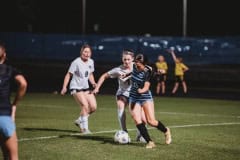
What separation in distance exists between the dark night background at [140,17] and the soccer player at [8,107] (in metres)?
87.9

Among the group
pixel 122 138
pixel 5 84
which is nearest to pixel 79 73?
pixel 122 138

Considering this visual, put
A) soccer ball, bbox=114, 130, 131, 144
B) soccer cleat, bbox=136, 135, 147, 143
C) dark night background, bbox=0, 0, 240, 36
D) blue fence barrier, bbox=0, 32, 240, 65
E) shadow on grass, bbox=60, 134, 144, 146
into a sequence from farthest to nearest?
dark night background, bbox=0, 0, 240, 36 < blue fence barrier, bbox=0, 32, 240, 65 < soccer cleat, bbox=136, 135, 147, 143 < shadow on grass, bbox=60, 134, 144, 146 < soccer ball, bbox=114, 130, 131, 144

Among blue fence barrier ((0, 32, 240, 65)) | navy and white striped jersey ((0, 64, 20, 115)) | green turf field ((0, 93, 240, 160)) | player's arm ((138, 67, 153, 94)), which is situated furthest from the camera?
blue fence barrier ((0, 32, 240, 65))

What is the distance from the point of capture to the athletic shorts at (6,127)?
9.02 m

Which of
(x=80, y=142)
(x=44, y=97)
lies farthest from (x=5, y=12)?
(x=80, y=142)

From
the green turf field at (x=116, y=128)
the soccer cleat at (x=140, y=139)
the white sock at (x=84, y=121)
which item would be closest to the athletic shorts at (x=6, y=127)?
the green turf field at (x=116, y=128)

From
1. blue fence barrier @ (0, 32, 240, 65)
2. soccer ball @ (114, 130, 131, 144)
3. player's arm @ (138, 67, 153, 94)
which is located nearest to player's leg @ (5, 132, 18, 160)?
player's arm @ (138, 67, 153, 94)

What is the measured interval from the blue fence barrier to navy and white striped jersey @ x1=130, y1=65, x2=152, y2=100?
32830mm

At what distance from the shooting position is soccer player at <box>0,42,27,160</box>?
A: 9.04m

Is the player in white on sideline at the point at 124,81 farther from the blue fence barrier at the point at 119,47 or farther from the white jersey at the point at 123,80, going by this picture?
the blue fence barrier at the point at 119,47

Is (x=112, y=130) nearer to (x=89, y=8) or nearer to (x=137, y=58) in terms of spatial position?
(x=137, y=58)

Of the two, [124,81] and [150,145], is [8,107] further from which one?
[124,81]

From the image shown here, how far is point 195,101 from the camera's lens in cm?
2655

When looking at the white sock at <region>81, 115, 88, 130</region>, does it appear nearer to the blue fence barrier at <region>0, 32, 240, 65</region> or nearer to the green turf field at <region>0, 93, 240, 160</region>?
the green turf field at <region>0, 93, 240, 160</region>
